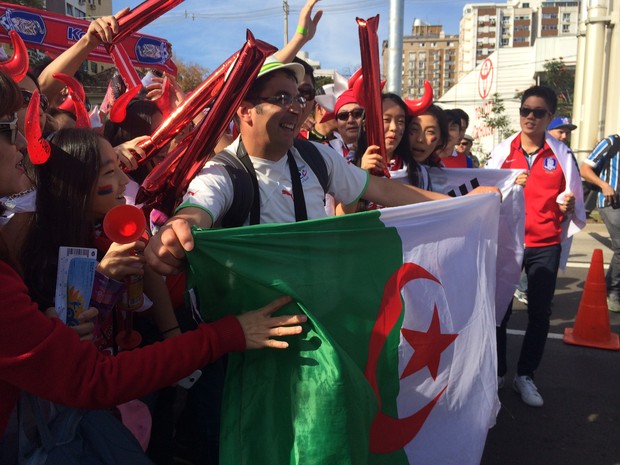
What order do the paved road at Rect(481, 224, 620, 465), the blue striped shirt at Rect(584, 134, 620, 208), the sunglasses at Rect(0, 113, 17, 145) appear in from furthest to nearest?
1. the blue striped shirt at Rect(584, 134, 620, 208)
2. the paved road at Rect(481, 224, 620, 465)
3. the sunglasses at Rect(0, 113, 17, 145)

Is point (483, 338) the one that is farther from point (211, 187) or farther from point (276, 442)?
point (211, 187)

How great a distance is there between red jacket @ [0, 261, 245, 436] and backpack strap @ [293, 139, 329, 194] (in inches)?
36.5

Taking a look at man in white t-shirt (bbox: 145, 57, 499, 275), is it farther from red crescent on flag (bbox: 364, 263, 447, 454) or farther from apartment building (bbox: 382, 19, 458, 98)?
apartment building (bbox: 382, 19, 458, 98)

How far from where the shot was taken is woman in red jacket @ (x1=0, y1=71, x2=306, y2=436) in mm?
1301

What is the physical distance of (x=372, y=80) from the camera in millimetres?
2590

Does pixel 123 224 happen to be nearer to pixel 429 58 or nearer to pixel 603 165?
pixel 603 165

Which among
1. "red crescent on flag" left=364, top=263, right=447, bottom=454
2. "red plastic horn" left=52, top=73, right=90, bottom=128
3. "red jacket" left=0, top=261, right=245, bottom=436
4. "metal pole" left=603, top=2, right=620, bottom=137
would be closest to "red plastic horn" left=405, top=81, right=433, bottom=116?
"red crescent on flag" left=364, top=263, right=447, bottom=454

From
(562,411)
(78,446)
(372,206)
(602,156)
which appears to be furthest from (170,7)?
(602,156)

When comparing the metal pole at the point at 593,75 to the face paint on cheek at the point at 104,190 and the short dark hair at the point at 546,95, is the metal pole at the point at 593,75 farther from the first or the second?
the face paint on cheek at the point at 104,190

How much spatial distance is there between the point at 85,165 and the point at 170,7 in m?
0.94

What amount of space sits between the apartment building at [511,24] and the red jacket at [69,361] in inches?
5121

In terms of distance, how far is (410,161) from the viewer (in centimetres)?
338

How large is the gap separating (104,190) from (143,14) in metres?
0.93

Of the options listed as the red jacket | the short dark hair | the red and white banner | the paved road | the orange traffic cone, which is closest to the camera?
the red jacket
